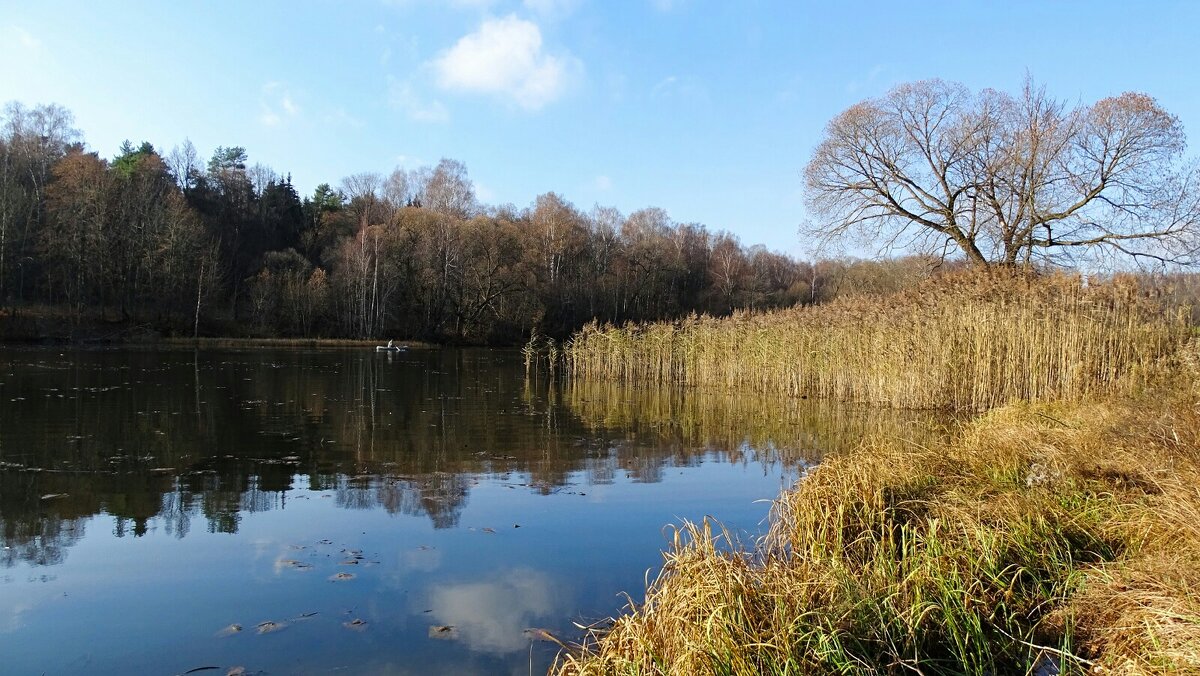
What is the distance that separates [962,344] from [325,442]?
11643mm

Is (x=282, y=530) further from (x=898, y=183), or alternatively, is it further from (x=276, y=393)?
(x=898, y=183)

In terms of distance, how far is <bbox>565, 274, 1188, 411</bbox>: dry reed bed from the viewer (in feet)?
40.2

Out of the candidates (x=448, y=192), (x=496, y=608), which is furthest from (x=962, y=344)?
(x=448, y=192)

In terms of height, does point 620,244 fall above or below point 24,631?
above

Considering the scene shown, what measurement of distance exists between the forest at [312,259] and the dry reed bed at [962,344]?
55.4 ft

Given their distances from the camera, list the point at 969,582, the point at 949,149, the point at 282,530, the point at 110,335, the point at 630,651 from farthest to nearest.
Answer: the point at 110,335 < the point at 949,149 < the point at 282,530 < the point at 969,582 < the point at 630,651

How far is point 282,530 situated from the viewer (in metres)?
6.41

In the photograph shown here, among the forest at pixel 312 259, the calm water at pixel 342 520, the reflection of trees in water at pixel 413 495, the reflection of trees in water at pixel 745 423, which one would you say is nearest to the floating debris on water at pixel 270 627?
the calm water at pixel 342 520

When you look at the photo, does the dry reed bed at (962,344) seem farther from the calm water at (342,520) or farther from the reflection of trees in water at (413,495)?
the reflection of trees in water at (413,495)

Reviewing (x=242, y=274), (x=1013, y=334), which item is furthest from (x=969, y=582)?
(x=242, y=274)

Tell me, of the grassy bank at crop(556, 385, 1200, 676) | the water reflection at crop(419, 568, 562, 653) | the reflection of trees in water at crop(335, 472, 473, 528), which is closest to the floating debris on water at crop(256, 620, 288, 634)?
the water reflection at crop(419, 568, 562, 653)

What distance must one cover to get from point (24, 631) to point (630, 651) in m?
3.52

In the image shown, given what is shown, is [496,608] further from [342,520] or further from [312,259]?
[312,259]

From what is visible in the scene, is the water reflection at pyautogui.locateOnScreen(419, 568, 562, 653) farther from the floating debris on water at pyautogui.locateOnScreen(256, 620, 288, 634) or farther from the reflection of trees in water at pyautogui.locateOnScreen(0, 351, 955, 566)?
the reflection of trees in water at pyautogui.locateOnScreen(0, 351, 955, 566)
